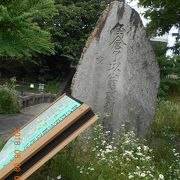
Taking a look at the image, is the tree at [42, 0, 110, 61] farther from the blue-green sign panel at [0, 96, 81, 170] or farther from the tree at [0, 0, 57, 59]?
the blue-green sign panel at [0, 96, 81, 170]

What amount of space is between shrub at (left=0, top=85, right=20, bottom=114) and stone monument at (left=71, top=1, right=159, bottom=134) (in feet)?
28.9

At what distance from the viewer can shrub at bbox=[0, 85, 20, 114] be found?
50.3 ft

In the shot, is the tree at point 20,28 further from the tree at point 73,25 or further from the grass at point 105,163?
the tree at point 73,25

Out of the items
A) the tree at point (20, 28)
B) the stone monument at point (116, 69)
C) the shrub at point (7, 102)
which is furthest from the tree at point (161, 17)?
the shrub at point (7, 102)

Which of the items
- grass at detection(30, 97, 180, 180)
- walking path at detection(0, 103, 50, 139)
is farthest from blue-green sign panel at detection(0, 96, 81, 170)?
walking path at detection(0, 103, 50, 139)

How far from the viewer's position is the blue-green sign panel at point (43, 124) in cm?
356

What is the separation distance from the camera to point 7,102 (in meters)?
15.4

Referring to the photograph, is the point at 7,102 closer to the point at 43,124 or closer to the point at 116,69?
the point at 116,69

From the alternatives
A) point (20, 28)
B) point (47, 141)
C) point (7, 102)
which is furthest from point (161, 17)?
point (47, 141)

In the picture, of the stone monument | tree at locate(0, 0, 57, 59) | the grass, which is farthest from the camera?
tree at locate(0, 0, 57, 59)

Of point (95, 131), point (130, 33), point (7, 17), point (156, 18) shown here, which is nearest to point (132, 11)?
point (130, 33)

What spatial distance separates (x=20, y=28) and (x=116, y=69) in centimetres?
384

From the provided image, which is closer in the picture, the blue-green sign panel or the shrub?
the blue-green sign panel

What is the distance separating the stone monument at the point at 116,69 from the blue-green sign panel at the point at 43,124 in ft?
8.31
